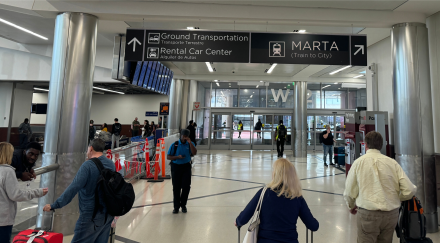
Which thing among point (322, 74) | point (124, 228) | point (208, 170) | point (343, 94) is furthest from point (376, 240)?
point (343, 94)

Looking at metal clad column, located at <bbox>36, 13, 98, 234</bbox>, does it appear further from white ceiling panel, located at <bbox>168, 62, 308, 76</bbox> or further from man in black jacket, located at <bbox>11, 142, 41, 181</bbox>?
white ceiling panel, located at <bbox>168, 62, 308, 76</bbox>

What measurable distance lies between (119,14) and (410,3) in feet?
16.1

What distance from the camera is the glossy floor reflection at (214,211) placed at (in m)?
3.35

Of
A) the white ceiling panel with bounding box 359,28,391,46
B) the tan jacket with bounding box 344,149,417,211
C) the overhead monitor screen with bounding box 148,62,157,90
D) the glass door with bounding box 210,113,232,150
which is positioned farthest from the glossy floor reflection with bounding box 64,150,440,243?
the glass door with bounding box 210,113,232,150

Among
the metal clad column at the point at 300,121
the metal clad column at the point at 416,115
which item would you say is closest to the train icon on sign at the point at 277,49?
the metal clad column at the point at 416,115

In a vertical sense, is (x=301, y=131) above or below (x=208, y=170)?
above

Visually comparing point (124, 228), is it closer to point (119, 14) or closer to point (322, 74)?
point (119, 14)

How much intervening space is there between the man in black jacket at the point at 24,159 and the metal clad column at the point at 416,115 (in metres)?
5.31

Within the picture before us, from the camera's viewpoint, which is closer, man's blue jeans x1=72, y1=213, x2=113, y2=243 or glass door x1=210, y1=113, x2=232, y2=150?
man's blue jeans x1=72, y1=213, x2=113, y2=243

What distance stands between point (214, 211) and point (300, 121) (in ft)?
30.7

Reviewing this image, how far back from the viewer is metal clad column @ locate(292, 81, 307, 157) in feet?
39.3

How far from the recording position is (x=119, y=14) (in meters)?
4.03

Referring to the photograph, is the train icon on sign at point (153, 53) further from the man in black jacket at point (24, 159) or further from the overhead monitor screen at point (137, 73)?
the overhead monitor screen at point (137, 73)

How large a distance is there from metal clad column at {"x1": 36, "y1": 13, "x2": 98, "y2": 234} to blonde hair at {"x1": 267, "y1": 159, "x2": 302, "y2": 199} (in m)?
3.23
